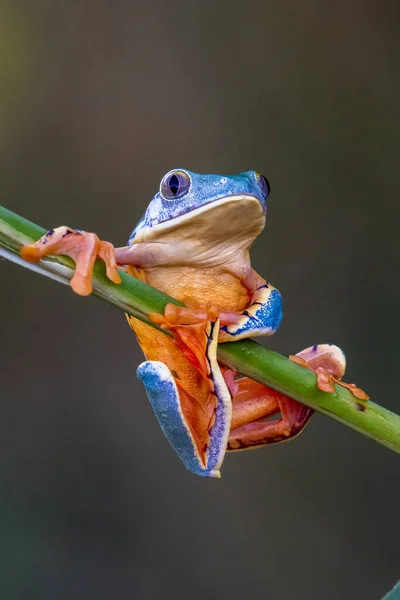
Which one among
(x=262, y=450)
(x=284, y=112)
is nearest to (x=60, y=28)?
(x=284, y=112)

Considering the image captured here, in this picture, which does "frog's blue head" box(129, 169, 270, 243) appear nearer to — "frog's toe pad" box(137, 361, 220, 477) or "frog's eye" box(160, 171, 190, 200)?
"frog's eye" box(160, 171, 190, 200)

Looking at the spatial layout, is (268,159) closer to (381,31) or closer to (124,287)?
(381,31)

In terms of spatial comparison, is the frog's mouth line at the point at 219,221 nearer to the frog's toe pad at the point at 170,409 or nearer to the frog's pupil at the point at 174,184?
the frog's pupil at the point at 174,184

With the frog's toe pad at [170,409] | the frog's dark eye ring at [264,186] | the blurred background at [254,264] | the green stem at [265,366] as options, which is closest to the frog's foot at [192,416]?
the frog's toe pad at [170,409]

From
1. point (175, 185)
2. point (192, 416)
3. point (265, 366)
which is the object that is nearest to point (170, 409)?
point (192, 416)

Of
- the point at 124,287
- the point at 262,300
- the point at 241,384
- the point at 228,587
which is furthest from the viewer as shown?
the point at 228,587

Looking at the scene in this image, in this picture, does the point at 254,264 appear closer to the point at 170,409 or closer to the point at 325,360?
the point at 325,360

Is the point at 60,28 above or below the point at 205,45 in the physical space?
below
